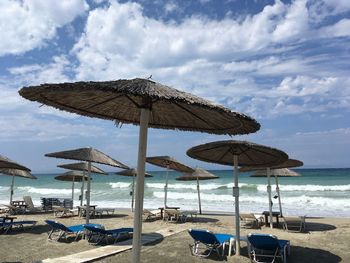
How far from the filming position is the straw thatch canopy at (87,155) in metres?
9.98

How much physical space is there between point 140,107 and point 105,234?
5831 mm

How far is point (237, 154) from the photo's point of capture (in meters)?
8.10

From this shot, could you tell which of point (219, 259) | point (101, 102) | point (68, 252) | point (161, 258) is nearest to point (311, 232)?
point (219, 259)

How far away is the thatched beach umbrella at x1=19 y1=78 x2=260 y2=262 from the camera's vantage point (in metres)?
3.84

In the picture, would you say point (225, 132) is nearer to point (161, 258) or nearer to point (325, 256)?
point (161, 258)

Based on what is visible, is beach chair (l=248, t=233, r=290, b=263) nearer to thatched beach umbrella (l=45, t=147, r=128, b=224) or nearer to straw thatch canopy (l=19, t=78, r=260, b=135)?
straw thatch canopy (l=19, t=78, r=260, b=135)

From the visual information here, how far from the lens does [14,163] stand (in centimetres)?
1019

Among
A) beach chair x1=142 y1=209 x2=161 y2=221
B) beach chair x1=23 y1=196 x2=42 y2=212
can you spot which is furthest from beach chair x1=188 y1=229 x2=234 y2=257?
beach chair x1=23 y1=196 x2=42 y2=212

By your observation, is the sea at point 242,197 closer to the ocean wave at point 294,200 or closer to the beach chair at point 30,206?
the ocean wave at point 294,200

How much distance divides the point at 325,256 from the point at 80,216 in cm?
1091

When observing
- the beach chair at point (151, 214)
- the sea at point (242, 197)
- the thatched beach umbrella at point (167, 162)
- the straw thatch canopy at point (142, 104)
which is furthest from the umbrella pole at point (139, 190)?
the sea at point (242, 197)

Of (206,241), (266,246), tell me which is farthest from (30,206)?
(266,246)

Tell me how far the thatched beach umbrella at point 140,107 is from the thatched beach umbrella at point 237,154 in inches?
102

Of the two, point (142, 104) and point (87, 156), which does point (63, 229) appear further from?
point (142, 104)
